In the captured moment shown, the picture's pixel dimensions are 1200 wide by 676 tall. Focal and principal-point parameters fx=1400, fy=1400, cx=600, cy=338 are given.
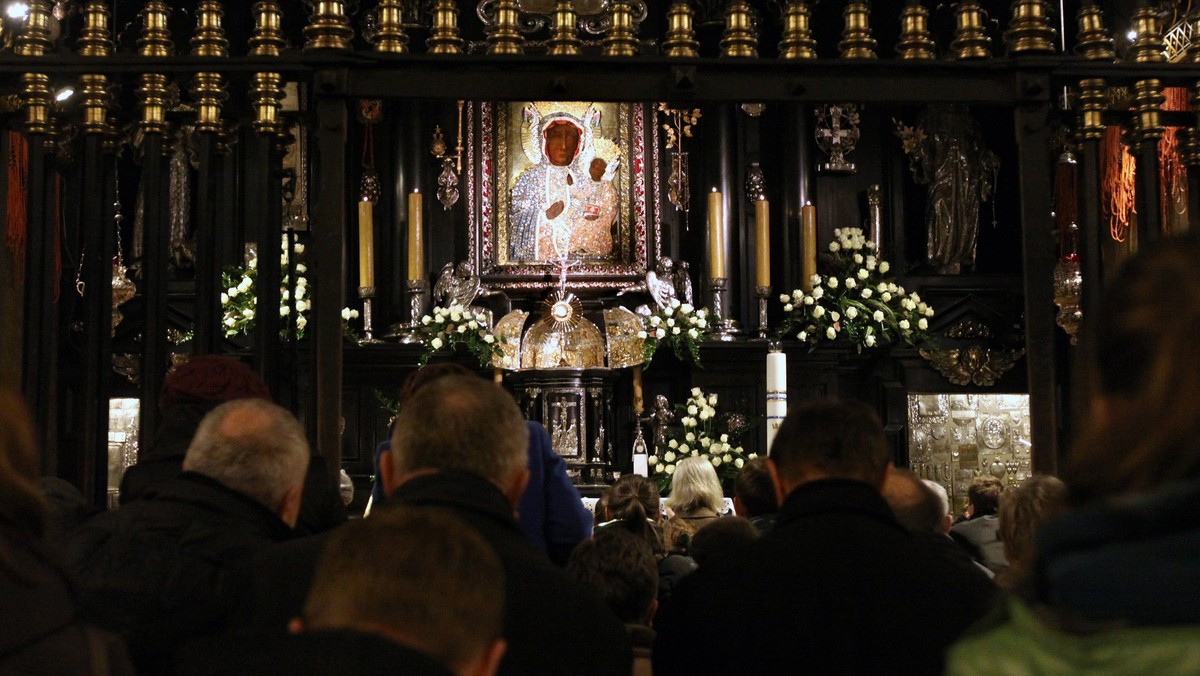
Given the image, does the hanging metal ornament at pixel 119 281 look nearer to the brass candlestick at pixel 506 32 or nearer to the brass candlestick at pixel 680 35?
the brass candlestick at pixel 506 32

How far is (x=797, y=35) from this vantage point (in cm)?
501

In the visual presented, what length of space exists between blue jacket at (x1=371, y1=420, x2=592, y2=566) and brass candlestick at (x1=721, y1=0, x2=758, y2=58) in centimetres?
175

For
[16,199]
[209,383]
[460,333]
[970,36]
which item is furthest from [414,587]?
[460,333]

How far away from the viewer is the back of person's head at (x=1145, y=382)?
1.35m

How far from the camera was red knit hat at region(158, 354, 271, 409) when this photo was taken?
12.5 feet

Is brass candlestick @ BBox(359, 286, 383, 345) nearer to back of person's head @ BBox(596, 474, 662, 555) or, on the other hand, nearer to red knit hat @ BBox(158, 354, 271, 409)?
back of person's head @ BBox(596, 474, 662, 555)

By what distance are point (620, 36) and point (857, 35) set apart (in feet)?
2.85

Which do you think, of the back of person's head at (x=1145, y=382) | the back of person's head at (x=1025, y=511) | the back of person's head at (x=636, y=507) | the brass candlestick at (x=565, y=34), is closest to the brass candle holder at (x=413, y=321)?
the back of person's head at (x=636, y=507)

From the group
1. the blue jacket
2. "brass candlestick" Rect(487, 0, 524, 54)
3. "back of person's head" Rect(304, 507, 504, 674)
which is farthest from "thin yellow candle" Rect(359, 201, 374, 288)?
"back of person's head" Rect(304, 507, 504, 674)

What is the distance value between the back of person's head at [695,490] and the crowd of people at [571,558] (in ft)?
3.54

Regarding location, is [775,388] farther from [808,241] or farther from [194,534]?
[194,534]

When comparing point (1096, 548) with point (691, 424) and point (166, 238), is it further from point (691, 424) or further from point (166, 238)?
point (691, 424)

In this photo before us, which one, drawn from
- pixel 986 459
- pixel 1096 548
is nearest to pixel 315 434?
pixel 1096 548

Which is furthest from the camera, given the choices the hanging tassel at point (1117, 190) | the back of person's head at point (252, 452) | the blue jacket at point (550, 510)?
the hanging tassel at point (1117, 190)
